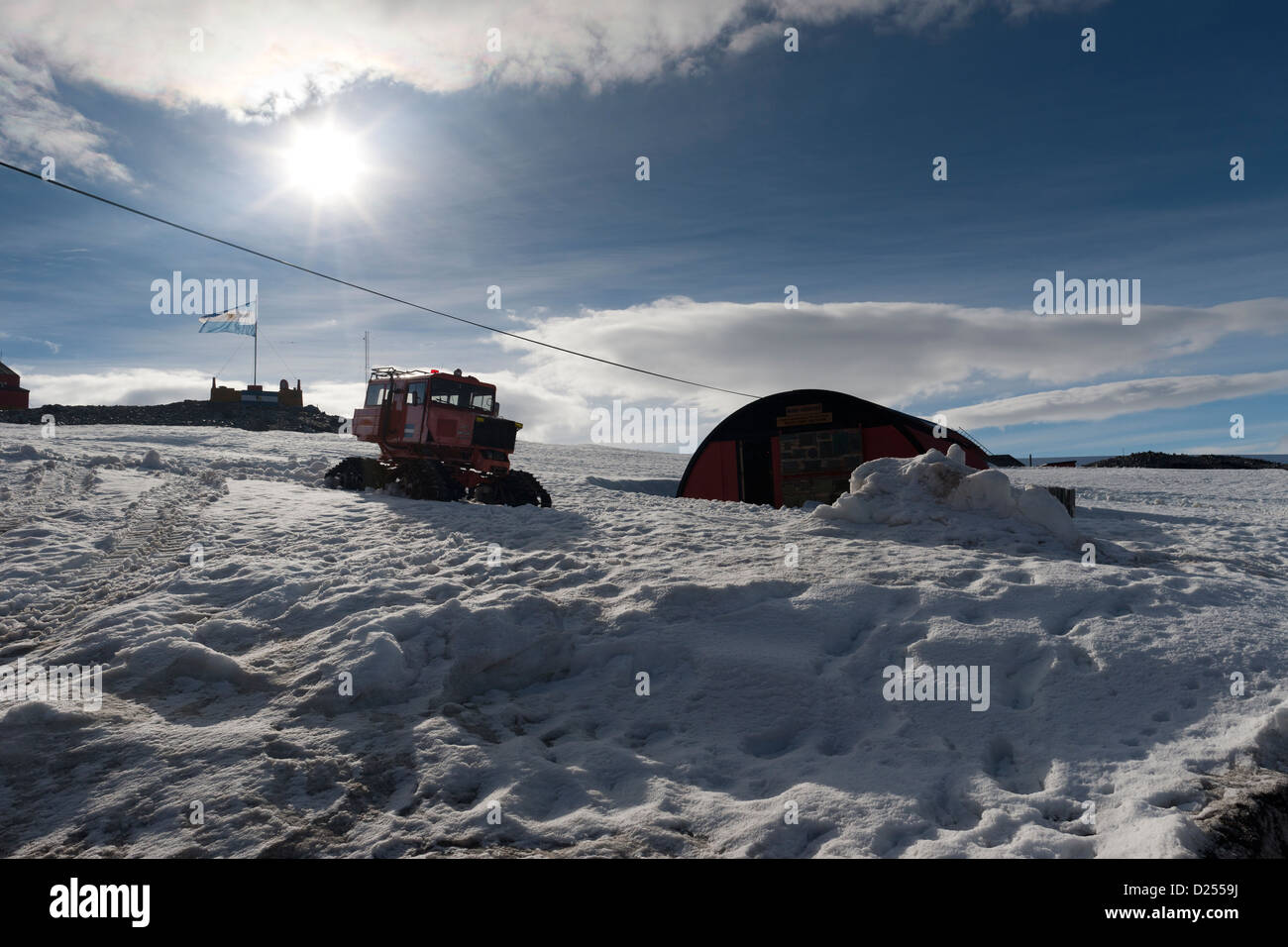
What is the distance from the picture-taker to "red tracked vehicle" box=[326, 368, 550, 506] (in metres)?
16.3

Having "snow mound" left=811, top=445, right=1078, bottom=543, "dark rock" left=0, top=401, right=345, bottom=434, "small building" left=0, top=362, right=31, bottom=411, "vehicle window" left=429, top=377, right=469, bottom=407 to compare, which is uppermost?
"small building" left=0, top=362, right=31, bottom=411

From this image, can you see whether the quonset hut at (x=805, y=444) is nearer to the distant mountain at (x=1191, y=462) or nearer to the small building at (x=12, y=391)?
the distant mountain at (x=1191, y=462)

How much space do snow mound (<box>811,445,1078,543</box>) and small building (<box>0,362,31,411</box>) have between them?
224 ft

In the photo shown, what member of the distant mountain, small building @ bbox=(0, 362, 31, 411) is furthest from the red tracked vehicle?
small building @ bbox=(0, 362, 31, 411)

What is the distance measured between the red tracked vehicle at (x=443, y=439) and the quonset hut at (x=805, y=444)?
6.19 metres

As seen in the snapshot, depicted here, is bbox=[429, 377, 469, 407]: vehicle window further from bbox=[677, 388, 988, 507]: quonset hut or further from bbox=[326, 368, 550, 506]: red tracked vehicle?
bbox=[677, 388, 988, 507]: quonset hut

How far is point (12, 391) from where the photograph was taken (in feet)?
179

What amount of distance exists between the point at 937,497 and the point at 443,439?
447 inches

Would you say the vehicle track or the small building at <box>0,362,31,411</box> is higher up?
the small building at <box>0,362,31,411</box>

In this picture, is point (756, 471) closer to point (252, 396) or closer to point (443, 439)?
point (443, 439)
